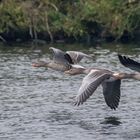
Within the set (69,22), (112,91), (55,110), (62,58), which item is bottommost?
(69,22)

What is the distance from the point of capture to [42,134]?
88.0 feet

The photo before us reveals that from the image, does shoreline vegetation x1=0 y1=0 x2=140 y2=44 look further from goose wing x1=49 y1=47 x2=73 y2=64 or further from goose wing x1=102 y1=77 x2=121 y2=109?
goose wing x1=102 y1=77 x2=121 y2=109

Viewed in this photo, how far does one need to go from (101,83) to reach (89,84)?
4.73 ft

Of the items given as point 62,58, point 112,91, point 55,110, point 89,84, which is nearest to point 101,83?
point 112,91

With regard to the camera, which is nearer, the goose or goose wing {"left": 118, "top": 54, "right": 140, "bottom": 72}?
the goose

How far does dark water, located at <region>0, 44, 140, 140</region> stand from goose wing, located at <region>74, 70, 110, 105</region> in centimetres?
121

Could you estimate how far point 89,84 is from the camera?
26.9 m

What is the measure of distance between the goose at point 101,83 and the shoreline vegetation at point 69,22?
31.8m

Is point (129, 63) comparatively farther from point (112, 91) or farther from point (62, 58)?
point (62, 58)

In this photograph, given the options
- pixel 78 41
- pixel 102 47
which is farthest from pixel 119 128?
pixel 78 41

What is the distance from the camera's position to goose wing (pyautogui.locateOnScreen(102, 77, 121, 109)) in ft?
93.4

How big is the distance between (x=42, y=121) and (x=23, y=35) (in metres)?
33.5

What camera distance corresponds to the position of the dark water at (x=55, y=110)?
88.4 feet

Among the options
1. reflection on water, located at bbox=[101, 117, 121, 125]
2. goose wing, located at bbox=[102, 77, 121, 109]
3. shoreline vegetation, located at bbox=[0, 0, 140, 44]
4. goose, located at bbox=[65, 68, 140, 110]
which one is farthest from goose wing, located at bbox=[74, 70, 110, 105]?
shoreline vegetation, located at bbox=[0, 0, 140, 44]
